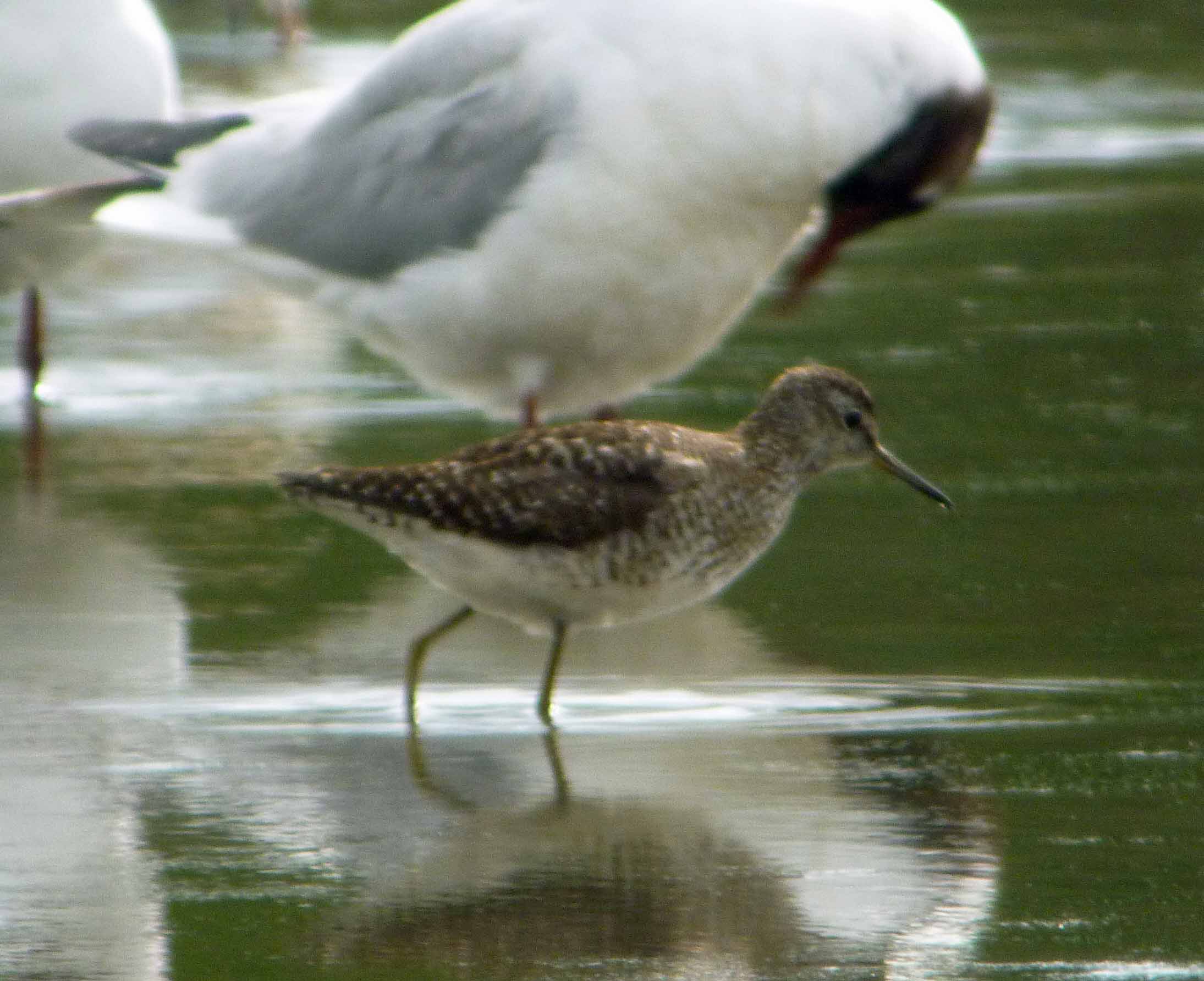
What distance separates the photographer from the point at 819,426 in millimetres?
5855

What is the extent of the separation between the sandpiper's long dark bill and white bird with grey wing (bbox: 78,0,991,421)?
1.09m

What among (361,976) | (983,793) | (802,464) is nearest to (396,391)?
(802,464)

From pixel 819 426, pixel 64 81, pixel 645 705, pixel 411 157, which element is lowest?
pixel 645 705

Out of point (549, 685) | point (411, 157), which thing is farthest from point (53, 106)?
point (549, 685)

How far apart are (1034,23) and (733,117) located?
46.7ft

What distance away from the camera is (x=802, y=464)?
5805mm

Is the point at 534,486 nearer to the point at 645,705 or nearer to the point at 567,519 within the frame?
the point at 567,519

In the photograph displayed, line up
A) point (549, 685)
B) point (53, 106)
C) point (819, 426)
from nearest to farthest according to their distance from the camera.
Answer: point (549, 685)
point (819, 426)
point (53, 106)

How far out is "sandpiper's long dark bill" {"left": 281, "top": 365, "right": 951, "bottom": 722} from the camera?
210 inches

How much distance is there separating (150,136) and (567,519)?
3155 mm

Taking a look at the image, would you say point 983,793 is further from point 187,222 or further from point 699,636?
point 187,222

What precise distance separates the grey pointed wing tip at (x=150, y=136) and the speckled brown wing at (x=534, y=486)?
2.59 meters

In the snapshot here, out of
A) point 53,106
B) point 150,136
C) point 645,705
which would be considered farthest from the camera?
point 53,106

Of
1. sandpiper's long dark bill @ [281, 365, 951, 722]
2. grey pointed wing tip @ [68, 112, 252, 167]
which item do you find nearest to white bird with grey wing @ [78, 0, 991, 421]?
grey pointed wing tip @ [68, 112, 252, 167]
